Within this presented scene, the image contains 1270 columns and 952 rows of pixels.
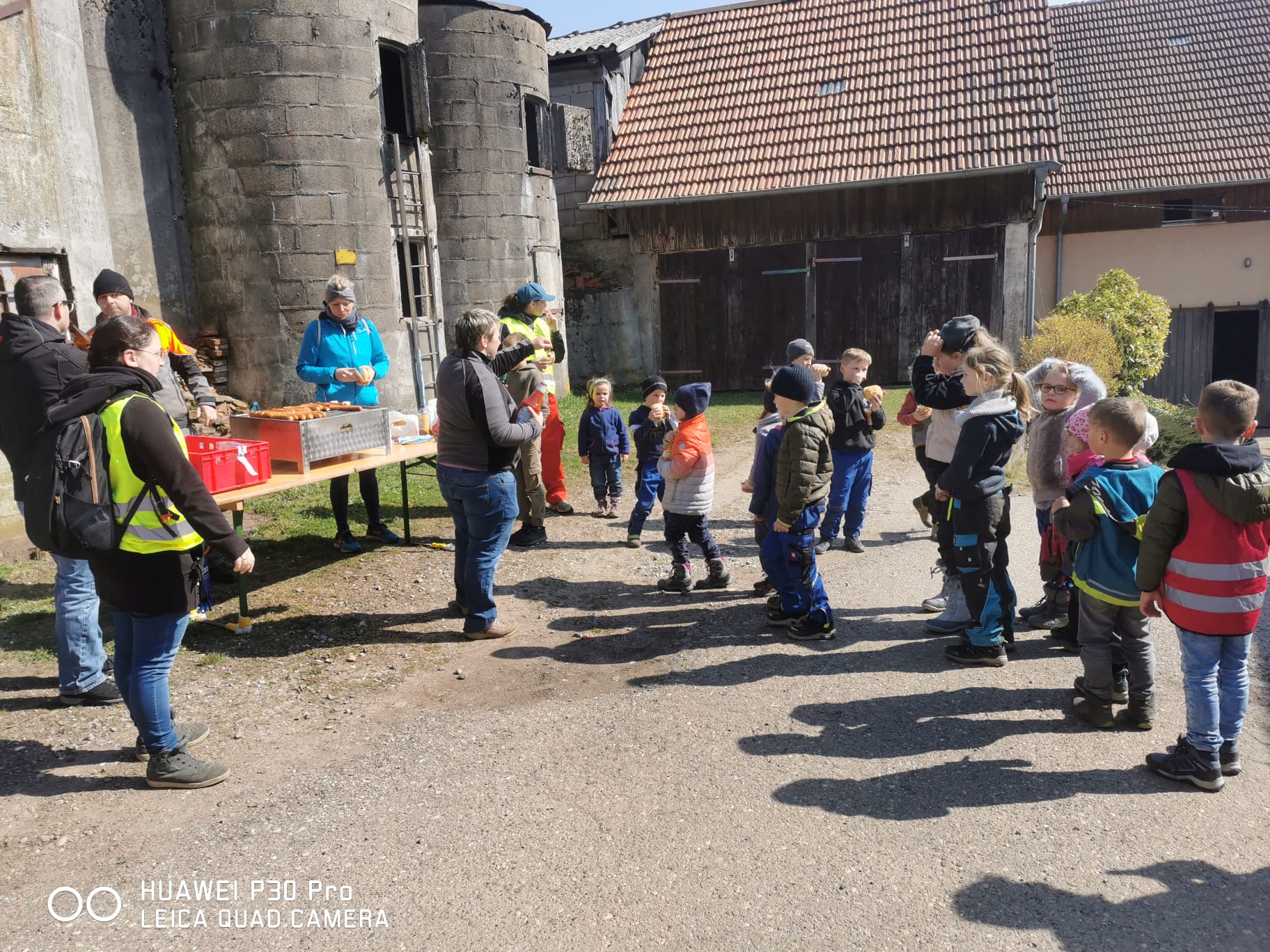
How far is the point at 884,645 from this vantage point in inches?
209

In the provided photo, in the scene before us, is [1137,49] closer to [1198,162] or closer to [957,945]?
[1198,162]

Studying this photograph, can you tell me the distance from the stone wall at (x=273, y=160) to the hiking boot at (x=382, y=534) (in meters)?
3.95

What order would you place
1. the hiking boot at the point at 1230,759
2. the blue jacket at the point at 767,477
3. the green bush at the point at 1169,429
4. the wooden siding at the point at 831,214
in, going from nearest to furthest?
the hiking boot at the point at 1230,759, the blue jacket at the point at 767,477, the green bush at the point at 1169,429, the wooden siding at the point at 831,214

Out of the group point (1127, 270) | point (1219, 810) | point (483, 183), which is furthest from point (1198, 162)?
point (1219, 810)

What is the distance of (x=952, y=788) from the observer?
12.3 feet

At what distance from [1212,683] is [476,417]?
147 inches

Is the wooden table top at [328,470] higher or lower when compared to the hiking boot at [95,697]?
higher

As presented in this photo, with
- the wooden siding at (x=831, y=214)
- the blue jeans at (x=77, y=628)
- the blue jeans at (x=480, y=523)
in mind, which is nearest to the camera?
the blue jeans at (x=77, y=628)

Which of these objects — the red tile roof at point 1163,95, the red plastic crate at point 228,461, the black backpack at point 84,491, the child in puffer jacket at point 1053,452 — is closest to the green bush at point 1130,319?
the red tile roof at point 1163,95

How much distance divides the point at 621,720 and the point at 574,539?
3328 mm

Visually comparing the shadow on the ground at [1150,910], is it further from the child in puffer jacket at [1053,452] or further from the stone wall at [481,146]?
the stone wall at [481,146]

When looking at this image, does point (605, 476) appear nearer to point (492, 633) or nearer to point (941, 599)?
point (492, 633)

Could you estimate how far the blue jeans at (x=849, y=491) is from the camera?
23.0 ft

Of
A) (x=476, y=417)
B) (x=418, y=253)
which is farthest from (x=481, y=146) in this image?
(x=476, y=417)
